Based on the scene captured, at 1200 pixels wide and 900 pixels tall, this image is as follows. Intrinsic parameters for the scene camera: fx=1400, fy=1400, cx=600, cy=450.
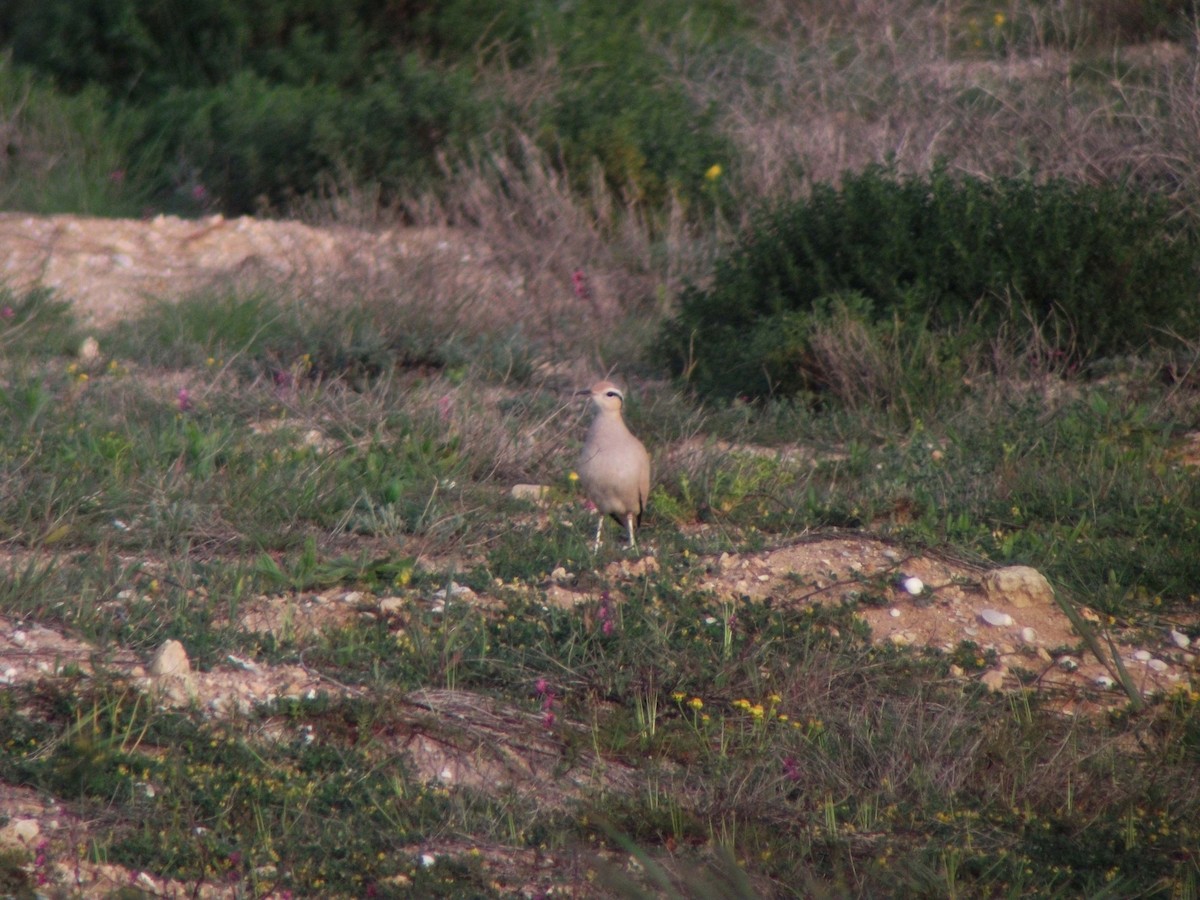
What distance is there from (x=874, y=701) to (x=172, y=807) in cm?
196

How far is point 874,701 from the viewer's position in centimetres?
407

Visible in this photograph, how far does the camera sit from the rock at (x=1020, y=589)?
4609mm

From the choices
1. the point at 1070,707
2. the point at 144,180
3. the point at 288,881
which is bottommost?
the point at 144,180

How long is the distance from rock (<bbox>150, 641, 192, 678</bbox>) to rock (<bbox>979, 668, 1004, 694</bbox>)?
2.34 metres

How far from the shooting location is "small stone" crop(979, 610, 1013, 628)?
4527mm

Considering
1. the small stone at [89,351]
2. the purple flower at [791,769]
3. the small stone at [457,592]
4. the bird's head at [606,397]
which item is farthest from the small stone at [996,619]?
the small stone at [89,351]

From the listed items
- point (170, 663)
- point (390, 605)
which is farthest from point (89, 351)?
point (170, 663)

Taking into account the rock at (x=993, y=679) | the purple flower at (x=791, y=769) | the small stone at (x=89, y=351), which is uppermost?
the purple flower at (x=791, y=769)

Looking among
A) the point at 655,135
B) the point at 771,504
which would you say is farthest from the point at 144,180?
the point at 771,504

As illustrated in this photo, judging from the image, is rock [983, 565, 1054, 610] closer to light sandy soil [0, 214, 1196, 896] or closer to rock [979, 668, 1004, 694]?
light sandy soil [0, 214, 1196, 896]

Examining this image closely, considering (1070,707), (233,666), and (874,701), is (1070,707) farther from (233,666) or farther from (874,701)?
(233,666)

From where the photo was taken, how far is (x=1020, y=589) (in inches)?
181

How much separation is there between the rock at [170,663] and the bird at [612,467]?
1.48m

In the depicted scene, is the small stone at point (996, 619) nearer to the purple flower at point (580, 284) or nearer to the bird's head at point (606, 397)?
the bird's head at point (606, 397)
